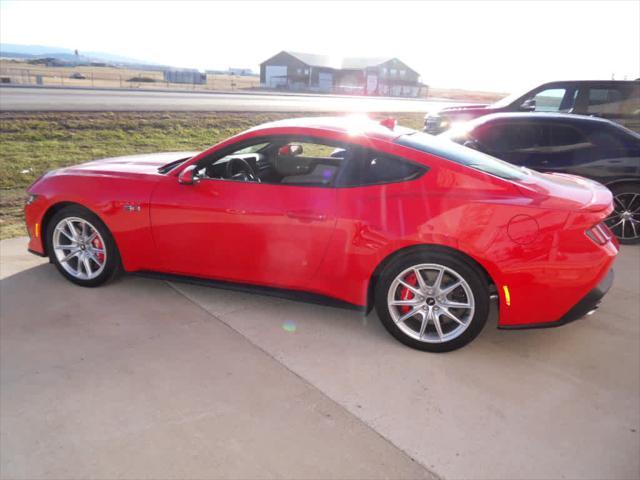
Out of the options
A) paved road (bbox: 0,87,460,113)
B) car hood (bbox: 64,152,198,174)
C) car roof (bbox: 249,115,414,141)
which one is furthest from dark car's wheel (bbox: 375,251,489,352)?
paved road (bbox: 0,87,460,113)

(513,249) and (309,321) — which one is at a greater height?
(513,249)

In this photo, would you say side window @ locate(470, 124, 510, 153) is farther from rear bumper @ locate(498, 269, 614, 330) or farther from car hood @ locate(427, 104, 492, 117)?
car hood @ locate(427, 104, 492, 117)

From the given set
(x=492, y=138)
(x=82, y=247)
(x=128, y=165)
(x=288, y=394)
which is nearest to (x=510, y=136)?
(x=492, y=138)

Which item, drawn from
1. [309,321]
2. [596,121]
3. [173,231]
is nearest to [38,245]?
[173,231]

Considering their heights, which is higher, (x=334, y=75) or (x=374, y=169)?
(x=334, y=75)

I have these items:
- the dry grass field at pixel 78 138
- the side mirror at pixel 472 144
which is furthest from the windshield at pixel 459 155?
the dry grass field at pixel 78 138

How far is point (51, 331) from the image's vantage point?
138 inches

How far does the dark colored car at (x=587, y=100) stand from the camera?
28.4ft

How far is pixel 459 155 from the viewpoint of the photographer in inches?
142

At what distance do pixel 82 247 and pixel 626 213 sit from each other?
5.80m

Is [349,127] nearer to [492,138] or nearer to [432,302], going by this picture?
[432,302]

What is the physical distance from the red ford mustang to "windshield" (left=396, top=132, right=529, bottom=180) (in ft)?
0.07

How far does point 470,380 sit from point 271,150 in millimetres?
2688

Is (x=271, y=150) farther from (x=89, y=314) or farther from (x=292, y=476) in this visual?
(x=292, y=476)
